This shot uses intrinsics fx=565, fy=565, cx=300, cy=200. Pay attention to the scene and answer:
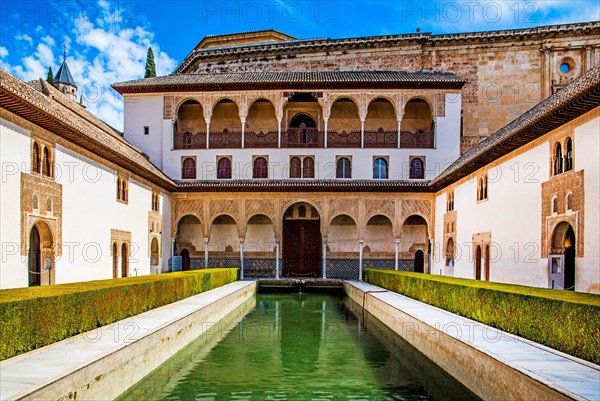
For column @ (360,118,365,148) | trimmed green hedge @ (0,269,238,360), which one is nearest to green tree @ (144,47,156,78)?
column @ (360,118,365,148)

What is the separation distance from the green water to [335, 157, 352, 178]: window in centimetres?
1319

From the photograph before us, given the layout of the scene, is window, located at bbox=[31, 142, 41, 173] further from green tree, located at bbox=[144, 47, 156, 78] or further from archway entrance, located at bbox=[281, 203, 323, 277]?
green tree, located at bbox=[144, 47, 156, 78]

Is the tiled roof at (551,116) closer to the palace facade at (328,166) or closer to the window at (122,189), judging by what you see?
the palace facade at (328,166)

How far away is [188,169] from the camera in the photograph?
28203mm

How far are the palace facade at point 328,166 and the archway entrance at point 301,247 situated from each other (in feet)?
0.24

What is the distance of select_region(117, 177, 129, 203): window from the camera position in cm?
1983

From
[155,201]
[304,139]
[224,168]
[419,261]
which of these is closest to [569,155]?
[419,261]

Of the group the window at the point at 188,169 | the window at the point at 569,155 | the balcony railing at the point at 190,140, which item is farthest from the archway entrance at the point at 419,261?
the window at the point at 569,155

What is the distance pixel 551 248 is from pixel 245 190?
1565 cm

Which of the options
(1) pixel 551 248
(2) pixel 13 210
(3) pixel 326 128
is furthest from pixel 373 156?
(2) pixel 13 210

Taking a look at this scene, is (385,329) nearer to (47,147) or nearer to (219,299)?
(219,299)

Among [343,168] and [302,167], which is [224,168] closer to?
[302,167]

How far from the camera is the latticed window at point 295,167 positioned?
27953 mm

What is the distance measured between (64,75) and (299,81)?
2833 cm
